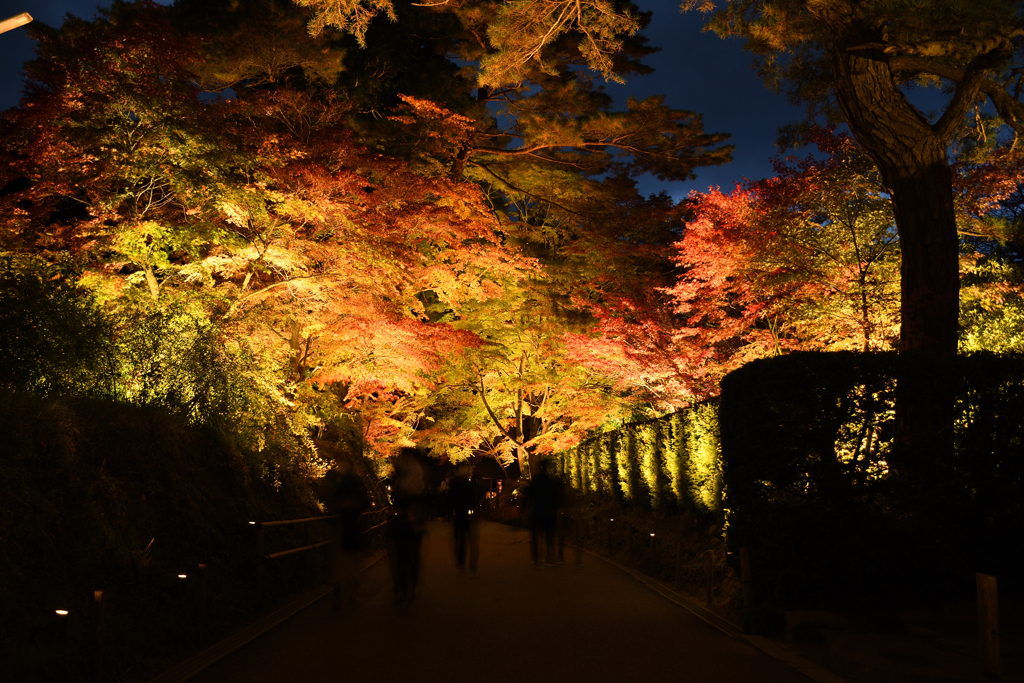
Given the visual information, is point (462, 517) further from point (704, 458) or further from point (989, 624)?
point (989, 624)

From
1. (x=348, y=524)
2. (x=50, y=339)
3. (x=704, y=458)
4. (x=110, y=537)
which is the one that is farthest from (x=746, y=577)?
(x=50, y=339)

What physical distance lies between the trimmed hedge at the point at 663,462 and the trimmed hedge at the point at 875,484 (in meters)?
3.82

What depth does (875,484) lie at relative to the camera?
8.07 metres

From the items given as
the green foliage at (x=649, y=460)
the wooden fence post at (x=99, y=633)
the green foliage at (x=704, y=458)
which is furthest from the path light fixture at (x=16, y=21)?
the green foliage at (x=649, y=460)

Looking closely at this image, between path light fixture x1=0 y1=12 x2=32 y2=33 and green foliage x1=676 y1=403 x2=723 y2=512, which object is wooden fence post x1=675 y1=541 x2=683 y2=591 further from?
path light fixture x1=0 y1=12 x2=32 y2=33

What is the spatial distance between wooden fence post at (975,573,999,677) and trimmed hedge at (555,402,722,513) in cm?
632

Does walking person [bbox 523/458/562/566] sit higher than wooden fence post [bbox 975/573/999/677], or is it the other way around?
walking person [bbox 523/458/562/566]

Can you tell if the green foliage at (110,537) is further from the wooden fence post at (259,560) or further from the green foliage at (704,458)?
the green foliage at (704,458)

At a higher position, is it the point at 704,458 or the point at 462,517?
the point at 704,458

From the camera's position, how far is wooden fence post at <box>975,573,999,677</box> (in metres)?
5.58

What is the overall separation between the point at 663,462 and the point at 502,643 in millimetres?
9239

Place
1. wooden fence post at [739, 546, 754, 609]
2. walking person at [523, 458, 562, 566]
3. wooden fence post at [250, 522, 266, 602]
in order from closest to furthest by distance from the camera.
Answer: wooden fence post at [739, 546, 754, 609] < wooden fence post at [250, 522, 266, 602] < walking person at [523, 458, 562, 566]

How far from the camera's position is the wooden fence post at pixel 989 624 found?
558cm

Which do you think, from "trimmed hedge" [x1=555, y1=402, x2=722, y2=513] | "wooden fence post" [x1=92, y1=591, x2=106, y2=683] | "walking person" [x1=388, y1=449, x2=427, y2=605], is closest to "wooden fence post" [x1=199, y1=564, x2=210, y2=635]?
"wooden fence post" [x1=92, y1=591, x2=106, y2=683]
